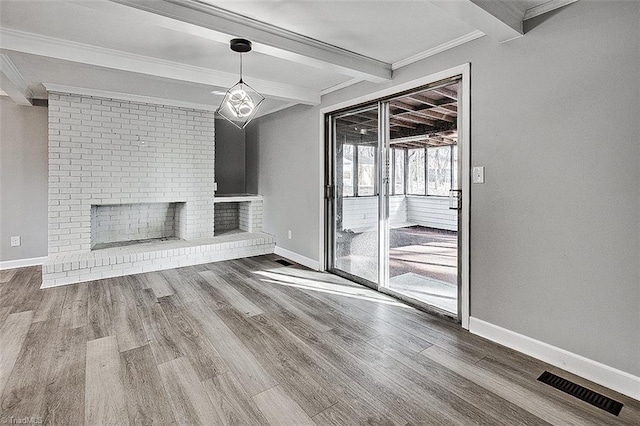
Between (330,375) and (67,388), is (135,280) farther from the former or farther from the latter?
(330,375)

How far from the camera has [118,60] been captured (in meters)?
3.00

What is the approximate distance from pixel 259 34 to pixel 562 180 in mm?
2347

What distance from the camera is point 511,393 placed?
1.94 m

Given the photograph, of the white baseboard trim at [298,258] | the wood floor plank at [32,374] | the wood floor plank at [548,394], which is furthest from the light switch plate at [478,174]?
the wood floor plank at [32,374]

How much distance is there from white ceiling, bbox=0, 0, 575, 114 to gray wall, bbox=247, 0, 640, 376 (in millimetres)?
260

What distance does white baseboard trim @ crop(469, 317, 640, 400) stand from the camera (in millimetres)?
1947

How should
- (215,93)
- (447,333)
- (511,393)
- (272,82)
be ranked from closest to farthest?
(511,393), (447,333), (272,82), (215,93)

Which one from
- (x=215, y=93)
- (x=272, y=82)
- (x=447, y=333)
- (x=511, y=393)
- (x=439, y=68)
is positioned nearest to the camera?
(x=511, y=393)

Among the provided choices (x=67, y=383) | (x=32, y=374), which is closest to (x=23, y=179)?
(x=32, y=374)

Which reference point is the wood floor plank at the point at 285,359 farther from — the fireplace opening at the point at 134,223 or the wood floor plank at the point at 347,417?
the fireplace opening at the point at 134,223

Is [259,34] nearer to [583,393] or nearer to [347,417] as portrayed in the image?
[347,417]

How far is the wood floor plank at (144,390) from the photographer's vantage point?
5.70 feet

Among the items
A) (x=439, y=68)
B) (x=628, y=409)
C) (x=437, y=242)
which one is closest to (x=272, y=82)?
(x=439, y=68)

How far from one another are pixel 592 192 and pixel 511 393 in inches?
51.4
